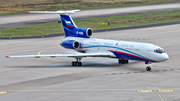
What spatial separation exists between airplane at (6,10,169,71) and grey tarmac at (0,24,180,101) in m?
1.40

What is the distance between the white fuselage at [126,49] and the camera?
3731 centimetres

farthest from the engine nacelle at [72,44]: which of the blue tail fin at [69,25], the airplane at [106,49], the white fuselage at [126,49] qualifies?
the blue tail fin at [69,25]

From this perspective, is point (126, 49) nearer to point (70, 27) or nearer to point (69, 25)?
point (70, 27)

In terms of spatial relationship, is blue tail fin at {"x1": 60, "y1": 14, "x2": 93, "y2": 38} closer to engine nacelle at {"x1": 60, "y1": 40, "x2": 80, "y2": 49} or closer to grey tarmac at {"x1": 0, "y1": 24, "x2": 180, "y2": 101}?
engine nacelle at {"x1": 60, "y1": 40, "x2": 80, "y2": 49}

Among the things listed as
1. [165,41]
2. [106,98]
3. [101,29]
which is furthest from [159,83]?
[101,29]

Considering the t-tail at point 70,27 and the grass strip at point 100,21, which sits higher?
the t-tail at point 70,27

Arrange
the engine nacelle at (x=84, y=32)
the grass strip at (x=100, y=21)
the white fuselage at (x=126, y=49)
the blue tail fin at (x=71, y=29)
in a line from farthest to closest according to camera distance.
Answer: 1. the grass strip at (x=100, y=21)
2. the blue tail fin at (x=71, y=29)
3. the engine nacelle at (x=84, y=32)
4. the white fuselage at (x=126, y=49)

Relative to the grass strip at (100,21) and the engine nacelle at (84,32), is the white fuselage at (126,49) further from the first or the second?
the grass strip at (100,21)

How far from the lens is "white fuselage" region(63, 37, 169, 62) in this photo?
37312 millimetres

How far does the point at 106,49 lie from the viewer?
41688 millimetres

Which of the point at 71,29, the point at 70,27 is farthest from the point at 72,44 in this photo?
the point at 70,27

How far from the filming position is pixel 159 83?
31.7 m

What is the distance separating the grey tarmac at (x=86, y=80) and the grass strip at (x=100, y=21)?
21.4 meters

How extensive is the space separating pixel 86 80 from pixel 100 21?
5996cm
